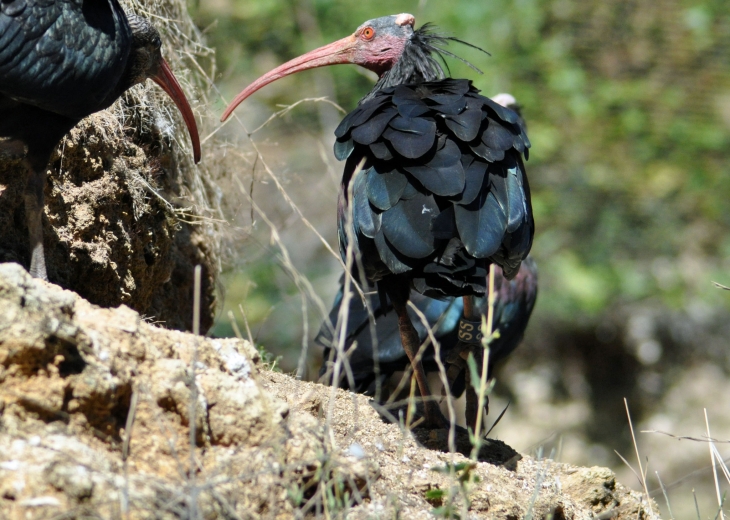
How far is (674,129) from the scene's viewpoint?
31.7 feet

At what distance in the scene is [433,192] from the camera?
3.72 metres

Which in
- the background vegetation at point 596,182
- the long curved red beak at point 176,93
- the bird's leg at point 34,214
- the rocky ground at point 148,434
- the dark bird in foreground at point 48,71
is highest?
the background vegetation at point 596,182

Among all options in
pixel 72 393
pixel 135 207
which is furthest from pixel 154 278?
pixel 72 393

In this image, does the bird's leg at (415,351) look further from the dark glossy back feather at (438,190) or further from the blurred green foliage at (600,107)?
the blurred green foliage at (600,107)

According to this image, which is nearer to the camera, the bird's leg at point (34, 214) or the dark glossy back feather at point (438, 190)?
the bird's leg at point (34, 214)

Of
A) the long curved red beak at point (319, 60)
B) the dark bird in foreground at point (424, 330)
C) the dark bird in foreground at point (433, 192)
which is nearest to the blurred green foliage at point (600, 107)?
the dark bird in foreground at point (424, 330)

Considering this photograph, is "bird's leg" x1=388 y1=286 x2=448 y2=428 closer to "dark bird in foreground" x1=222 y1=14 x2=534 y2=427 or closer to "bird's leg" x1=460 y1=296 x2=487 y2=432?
"dark bird in foreground" x1=222 y1=14 x2=534 y2=427

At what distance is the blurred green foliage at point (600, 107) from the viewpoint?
9258 mm

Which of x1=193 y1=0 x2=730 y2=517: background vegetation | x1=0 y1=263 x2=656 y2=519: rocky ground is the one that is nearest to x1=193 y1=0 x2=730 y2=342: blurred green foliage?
x1=193 y1=0 x2=730 y2=517: background vegetation

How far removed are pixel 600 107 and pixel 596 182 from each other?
95 cm

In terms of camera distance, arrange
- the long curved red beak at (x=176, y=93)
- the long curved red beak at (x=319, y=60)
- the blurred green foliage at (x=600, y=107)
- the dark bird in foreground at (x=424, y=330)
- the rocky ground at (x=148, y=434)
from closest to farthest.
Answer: the rocky ground at (x=148, y=434) < the long curved red beak at (x=176, y=93) < the dark bird in foreground at (x=424, y=330) < the long curved red beak at (x=319, y=60) < the blurred green foliage at (x=600, y=107)

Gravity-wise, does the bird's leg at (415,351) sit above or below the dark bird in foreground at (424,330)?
below

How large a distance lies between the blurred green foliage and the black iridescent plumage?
11.9ft

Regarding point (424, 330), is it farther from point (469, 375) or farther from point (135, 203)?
point (135, 203)
